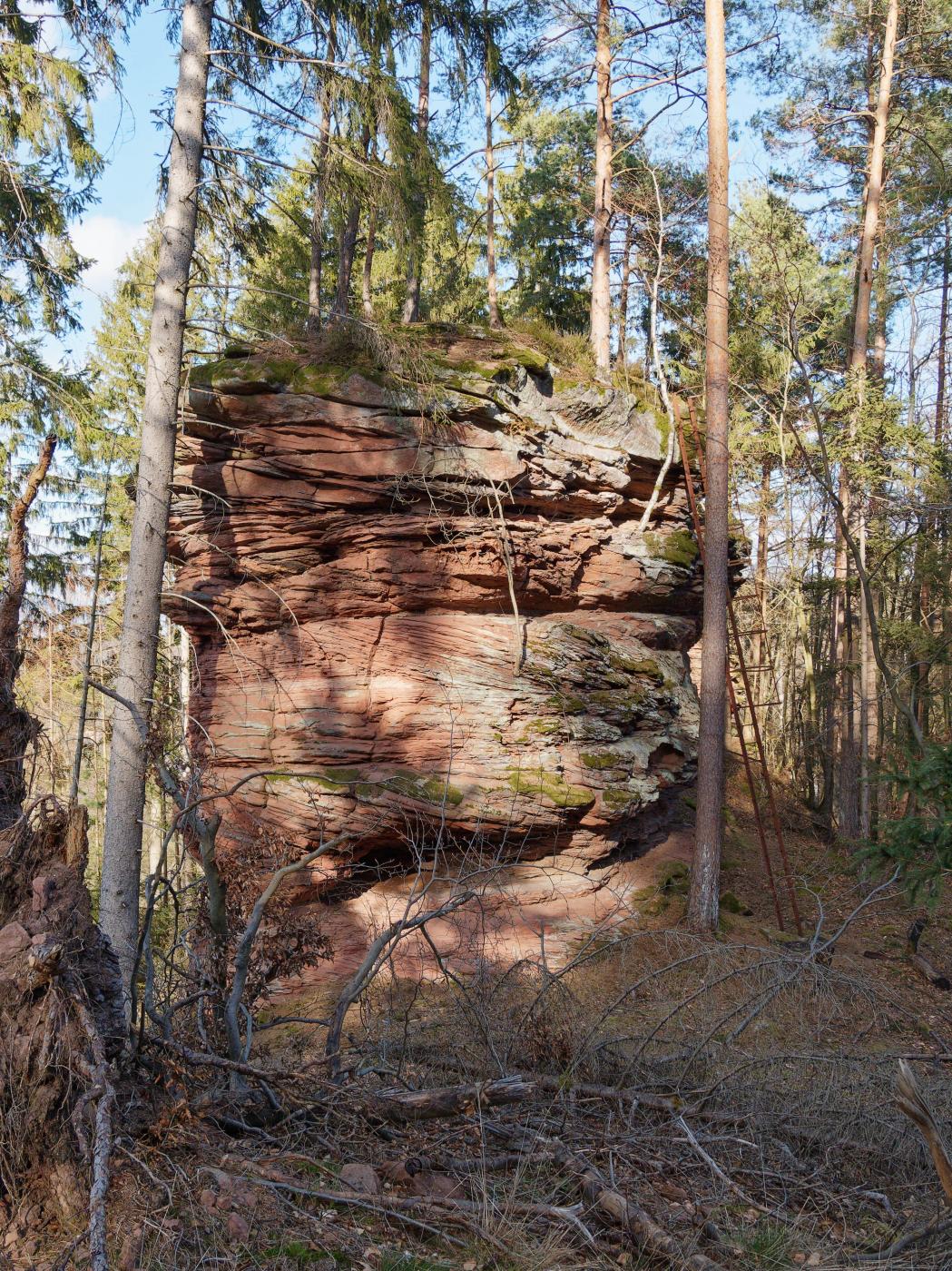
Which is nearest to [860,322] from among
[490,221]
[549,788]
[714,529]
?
[714,529]

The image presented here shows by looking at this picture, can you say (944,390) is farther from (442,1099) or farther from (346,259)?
(442,1099)

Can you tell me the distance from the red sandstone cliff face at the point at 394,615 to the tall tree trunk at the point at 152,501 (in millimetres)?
2632

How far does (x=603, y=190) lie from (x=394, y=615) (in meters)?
8.76

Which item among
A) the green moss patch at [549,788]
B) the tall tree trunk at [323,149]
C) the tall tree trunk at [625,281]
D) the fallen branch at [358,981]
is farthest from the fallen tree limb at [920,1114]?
the tall tree trunk at [625,281]

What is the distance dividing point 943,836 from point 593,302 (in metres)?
11.0

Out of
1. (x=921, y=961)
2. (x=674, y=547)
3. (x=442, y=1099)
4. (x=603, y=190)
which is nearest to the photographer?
(x=442, y=1099)

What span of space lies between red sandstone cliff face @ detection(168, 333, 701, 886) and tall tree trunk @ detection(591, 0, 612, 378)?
130 inches

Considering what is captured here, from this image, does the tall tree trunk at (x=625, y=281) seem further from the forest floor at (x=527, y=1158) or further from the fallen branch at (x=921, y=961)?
the forest floor at (x=527, y=1158)

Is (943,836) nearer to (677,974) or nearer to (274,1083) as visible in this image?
(677,974)

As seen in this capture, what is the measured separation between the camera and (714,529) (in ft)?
41.4

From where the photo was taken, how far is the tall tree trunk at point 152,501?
27.0ft

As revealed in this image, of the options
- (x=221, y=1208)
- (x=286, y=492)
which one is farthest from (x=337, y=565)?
(x=221, y=1208)

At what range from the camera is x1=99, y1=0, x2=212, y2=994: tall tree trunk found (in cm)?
824

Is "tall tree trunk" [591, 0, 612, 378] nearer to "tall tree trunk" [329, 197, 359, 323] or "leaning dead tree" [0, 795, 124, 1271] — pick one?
"tall tree trunk" [329, 197, 359, 323]
